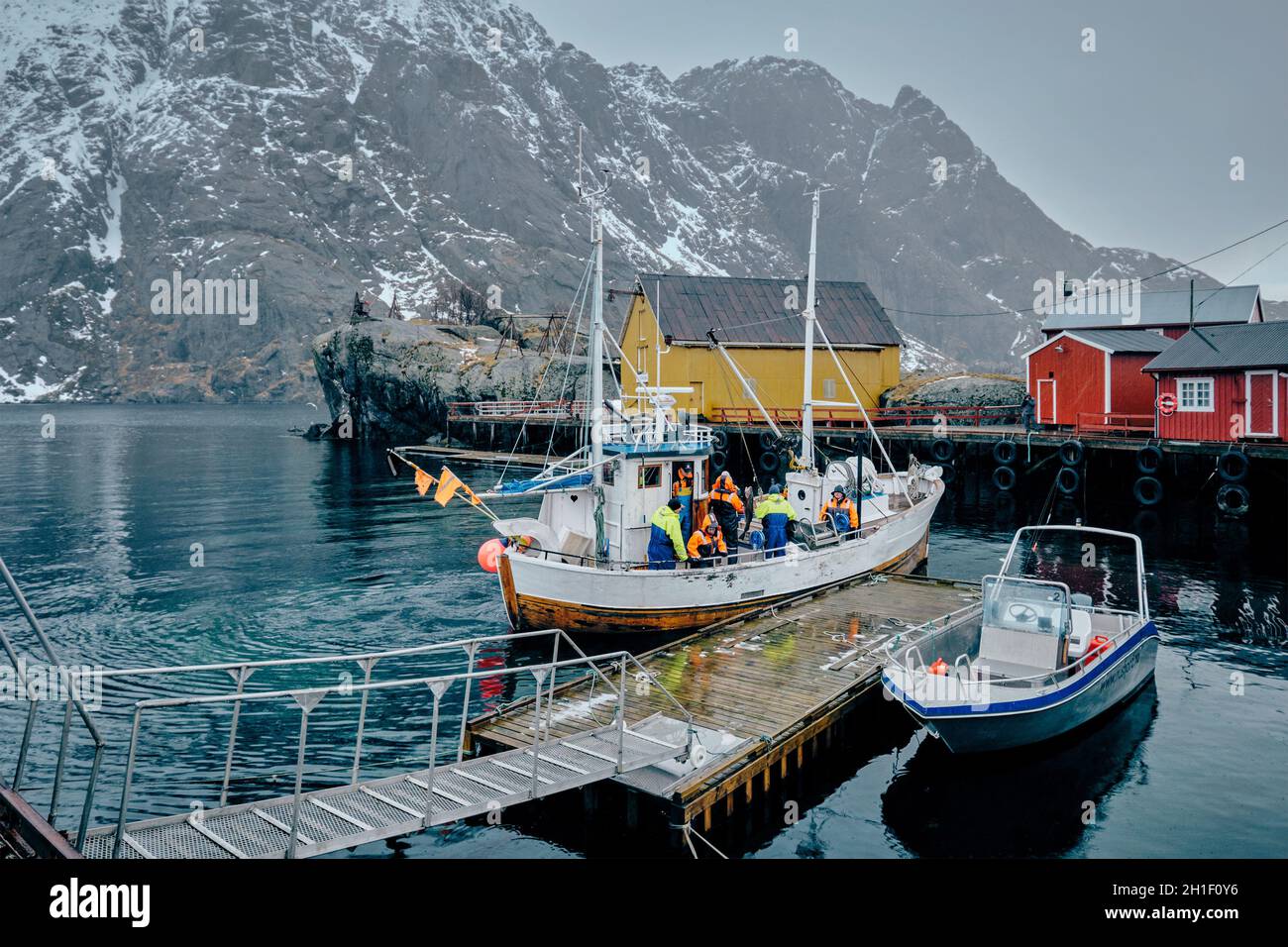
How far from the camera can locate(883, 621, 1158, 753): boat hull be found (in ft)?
43.3

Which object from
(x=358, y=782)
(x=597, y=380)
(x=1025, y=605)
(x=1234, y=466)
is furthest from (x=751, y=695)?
(x=1234, y=466)

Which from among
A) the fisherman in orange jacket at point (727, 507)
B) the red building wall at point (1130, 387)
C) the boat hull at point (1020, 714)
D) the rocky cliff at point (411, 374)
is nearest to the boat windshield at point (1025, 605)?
the boat hull at point (1020, 714)

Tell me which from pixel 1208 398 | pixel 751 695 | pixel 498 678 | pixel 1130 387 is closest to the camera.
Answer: pixel 751 695

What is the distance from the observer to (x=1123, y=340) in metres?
43.9

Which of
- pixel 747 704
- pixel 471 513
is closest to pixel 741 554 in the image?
pixel 747 704

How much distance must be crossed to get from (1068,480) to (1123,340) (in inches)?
344

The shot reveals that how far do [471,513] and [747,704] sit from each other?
28706 millimetres

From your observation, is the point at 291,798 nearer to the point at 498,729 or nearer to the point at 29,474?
the point at 498,729

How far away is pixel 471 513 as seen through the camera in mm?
41000

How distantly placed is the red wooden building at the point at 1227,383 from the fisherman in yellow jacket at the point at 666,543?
26322 mm

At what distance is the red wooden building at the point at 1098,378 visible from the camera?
42531 mm

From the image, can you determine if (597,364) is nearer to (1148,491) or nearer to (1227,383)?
(1227,383)

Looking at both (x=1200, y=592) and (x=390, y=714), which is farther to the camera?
(x=1200, y=592)
